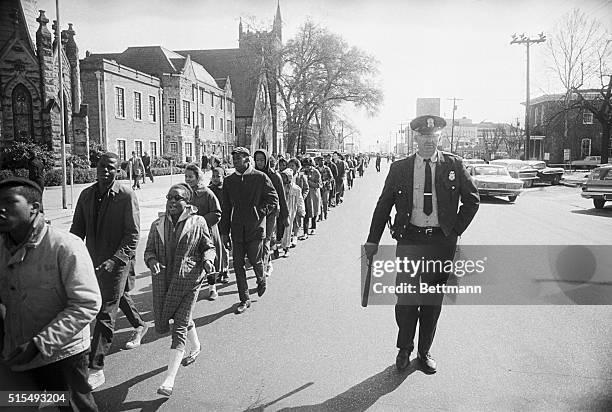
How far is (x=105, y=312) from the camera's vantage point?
13.0 feet

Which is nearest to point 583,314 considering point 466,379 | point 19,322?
point 466,379

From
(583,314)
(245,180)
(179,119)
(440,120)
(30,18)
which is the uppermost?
(30,18)

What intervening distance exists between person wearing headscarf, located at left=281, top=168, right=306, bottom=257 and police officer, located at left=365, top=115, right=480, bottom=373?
5129mm

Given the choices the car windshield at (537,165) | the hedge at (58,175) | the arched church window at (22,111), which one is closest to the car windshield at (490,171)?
the car windshield at (537,165)

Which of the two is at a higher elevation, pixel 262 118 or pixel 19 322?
pixel 262 118

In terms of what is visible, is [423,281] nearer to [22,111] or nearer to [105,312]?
[105,312]

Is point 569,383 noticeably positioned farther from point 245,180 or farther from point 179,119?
point 179,119

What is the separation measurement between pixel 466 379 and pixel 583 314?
251cm

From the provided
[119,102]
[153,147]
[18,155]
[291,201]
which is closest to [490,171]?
[291,201]

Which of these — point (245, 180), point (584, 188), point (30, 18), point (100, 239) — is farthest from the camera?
point (30, 18)

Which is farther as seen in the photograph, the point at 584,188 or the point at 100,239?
the point at 584,188

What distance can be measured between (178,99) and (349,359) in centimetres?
4172

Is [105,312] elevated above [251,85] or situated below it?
below

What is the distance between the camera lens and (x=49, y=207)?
15.0m
